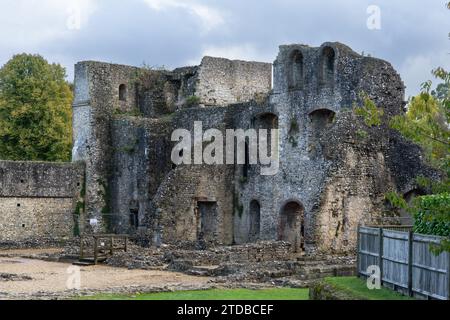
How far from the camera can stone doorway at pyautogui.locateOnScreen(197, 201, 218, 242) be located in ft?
125

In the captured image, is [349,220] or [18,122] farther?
[18,122]

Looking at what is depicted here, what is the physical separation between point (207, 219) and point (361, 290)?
68.5 ft

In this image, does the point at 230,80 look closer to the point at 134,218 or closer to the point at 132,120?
the point at 132,120

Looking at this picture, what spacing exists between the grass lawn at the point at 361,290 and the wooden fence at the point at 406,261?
240 mm

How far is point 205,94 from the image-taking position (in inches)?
1674

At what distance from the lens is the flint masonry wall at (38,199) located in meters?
40.0

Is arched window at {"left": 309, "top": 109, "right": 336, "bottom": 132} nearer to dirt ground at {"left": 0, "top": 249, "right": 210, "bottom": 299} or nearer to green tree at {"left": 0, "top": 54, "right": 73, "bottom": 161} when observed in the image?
dirt ground at {"left": 0, "top": 249, "right": 210, "bottom": 299}

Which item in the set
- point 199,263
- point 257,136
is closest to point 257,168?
point 257,136

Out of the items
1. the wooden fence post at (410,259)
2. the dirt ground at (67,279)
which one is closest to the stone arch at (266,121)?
the dirt ground at (67,279)

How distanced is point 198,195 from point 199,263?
26.7ft

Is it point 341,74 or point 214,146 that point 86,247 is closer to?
point 214,146

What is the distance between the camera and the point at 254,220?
37688 mm

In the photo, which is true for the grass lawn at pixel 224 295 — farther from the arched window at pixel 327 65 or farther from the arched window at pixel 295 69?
the arched window at pixel 295 69

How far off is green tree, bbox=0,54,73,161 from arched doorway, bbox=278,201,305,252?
21.3 metres
